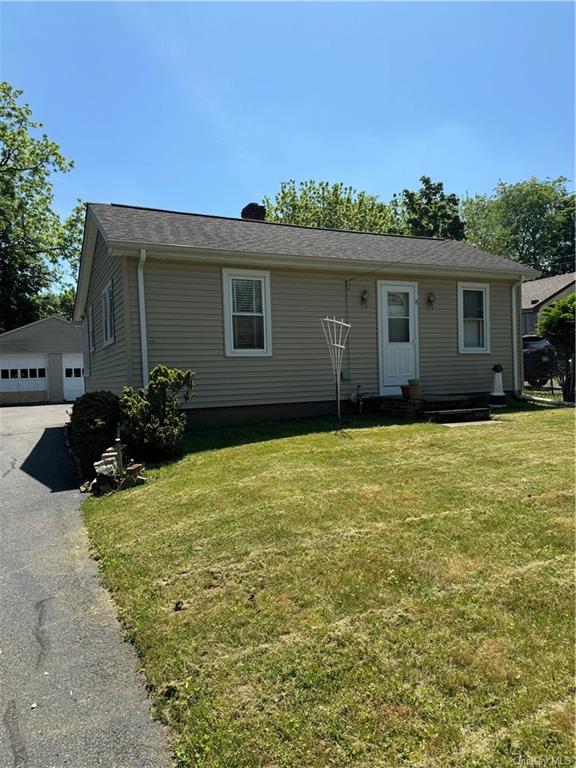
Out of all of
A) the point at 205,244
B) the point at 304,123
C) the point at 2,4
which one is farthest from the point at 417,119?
A: the point at 2,4

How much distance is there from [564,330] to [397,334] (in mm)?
3963

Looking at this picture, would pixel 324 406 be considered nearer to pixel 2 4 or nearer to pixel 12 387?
pixel 2 4

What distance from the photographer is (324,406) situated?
10.4 meters

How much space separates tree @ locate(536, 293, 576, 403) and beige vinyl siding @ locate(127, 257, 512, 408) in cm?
95

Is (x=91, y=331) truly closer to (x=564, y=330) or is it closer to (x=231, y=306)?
(x=231, y=306)

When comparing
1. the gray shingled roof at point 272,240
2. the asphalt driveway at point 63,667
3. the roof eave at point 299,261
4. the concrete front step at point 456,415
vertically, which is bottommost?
the asphalt driveway at point 63,667

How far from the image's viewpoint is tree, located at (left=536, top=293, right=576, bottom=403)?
11.5 metres

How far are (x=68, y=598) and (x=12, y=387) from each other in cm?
2627

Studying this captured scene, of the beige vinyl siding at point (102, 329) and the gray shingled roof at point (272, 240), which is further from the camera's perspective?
the beige vinyl siding at point (102, 329)

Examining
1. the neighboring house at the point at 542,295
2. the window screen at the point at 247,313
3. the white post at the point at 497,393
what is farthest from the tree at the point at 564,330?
the neighboring house at the point at 542,295

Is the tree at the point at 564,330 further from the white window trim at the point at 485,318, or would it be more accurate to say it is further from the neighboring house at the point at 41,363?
the neighboring house at the point at 41,363

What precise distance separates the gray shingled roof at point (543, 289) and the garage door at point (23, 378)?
26.9 metres

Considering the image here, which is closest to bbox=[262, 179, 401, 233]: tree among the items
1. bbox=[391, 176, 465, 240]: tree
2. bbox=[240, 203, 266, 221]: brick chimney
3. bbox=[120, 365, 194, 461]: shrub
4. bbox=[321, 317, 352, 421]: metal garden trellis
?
bbox=[391, 176, 465, 240]: tree

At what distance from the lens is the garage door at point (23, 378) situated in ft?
86.0
